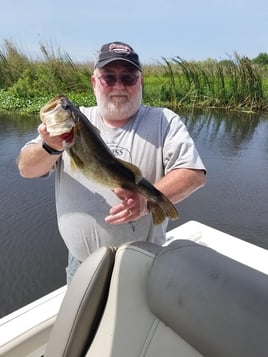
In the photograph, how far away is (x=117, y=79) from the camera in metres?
2.08

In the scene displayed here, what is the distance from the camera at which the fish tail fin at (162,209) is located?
1730 millimetres

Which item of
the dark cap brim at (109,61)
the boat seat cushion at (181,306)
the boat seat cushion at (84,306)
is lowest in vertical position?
the boat seat cushion at (84,306)

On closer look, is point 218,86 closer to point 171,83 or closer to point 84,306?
point 171,83

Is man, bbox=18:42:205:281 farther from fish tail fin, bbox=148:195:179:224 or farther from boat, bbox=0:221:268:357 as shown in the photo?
boat, bbox=0:221:268:357

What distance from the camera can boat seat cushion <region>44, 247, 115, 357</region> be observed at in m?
1.59

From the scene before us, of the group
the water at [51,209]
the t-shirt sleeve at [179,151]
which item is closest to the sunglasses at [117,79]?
the t-shirt sleeve at [179,151]

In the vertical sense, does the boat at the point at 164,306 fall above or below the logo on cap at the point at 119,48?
below

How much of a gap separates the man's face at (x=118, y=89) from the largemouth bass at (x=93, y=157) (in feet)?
A: 1.48

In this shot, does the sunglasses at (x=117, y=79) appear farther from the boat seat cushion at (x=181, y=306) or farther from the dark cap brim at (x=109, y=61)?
the boat seat cushion at (x=181, y=306)

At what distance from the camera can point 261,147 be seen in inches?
414

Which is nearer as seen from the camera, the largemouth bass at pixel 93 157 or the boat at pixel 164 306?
the boat at pixel 164 306

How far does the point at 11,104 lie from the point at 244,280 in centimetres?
1488

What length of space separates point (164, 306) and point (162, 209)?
20.6 inches

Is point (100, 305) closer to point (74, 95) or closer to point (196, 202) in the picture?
point (196, 202)
